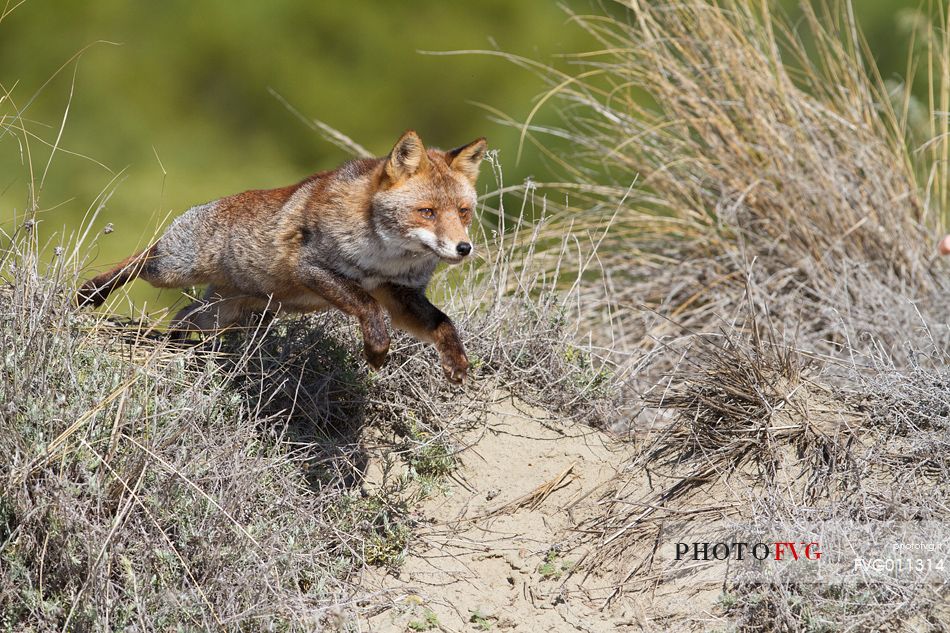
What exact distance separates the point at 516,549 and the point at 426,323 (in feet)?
3.24

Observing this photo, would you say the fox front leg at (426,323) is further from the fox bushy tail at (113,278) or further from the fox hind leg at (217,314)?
the fox bushy tail at (113,278)

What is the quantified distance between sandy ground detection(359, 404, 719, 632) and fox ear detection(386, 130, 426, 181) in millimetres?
1205

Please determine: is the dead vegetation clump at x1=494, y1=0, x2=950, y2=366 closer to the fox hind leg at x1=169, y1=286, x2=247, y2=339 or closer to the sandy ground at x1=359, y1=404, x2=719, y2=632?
the sandy ground at x1=359, y1=404, x2=719, y2=632

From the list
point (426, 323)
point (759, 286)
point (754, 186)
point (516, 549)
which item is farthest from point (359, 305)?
point (754, 186)

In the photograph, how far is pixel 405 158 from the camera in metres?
4.52

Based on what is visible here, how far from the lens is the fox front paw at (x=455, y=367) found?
13.9ft

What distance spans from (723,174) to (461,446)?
3093 millimetres

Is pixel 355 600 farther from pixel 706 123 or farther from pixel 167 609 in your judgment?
pixel 706 123

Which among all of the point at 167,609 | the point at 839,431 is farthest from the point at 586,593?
the point at 167,609

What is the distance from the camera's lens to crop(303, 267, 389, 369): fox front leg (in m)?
4.20

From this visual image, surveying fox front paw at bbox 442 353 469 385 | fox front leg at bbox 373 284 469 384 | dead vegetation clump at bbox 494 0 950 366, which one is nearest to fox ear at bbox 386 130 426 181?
fox front leg at bbox 373 284 469 384

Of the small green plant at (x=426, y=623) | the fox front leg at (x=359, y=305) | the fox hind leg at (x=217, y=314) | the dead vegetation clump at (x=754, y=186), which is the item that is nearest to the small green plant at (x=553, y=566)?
the small green plant at (x=426, y=623)

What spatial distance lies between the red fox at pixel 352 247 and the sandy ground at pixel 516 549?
0.64 metres

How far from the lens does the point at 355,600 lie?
3.65 meters
